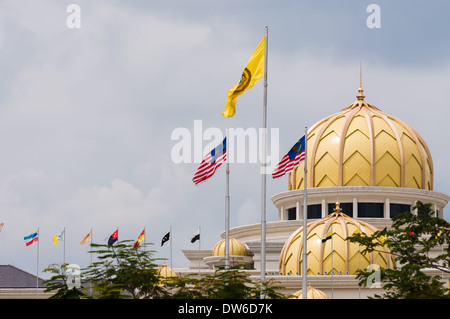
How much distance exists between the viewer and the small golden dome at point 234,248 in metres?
67.4

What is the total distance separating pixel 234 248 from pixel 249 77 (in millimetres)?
34158

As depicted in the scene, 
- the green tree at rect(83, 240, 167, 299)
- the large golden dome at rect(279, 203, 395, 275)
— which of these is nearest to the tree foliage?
the green tree at rect(83, 240, 167, 299)

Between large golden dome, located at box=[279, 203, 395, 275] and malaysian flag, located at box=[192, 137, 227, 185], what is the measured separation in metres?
20.1

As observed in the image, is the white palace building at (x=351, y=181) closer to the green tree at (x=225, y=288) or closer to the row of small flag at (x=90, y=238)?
the row of small flag at (x=90, y=238)

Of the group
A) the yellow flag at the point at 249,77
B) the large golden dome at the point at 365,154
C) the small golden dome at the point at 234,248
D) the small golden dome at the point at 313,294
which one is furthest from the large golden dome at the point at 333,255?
the yellow flag at the point at 249,77

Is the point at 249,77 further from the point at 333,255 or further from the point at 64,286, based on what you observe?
the point at 333,255

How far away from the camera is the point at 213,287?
27.9 meters

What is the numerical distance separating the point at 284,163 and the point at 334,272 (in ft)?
56.7

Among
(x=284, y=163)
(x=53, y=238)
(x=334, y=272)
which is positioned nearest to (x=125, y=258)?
(x=284, y=163)

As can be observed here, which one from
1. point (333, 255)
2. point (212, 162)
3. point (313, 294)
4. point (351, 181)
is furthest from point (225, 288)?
point (351, 181)

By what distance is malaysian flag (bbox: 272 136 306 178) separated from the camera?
42.9 m
